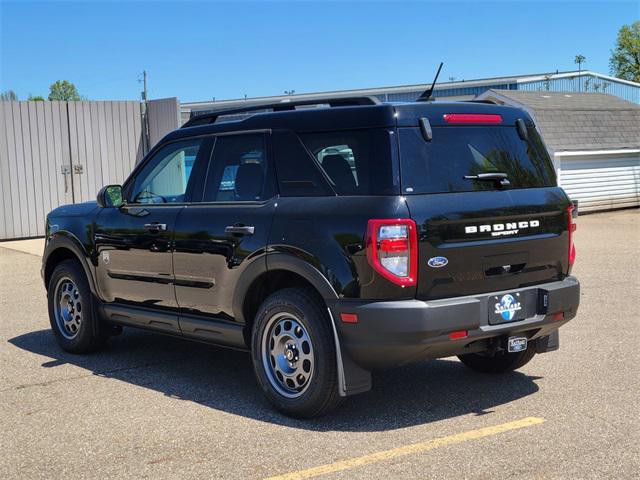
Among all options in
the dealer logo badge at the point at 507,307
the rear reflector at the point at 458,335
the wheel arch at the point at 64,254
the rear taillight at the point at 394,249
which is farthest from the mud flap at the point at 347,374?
the wheel arch at the point at 64,254

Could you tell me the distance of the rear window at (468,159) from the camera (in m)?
5.02

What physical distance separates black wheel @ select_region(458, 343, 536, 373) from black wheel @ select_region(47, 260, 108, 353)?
318 cm

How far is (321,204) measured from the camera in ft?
17.0

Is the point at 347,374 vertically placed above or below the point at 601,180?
below

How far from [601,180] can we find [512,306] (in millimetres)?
21049

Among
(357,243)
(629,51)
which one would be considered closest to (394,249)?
(357,243)

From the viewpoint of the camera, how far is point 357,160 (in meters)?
5.13

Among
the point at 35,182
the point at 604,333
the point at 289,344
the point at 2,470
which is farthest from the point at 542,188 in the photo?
the point at 35,182

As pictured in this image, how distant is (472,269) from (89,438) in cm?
254

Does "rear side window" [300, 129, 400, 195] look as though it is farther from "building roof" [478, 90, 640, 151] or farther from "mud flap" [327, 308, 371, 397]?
"building roof" [478, 90, 640, 151]

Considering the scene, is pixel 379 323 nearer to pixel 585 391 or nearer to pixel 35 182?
pixel 585 391

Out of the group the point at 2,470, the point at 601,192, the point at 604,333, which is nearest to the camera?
the point at 2,470

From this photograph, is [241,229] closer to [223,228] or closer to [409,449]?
[223,228]

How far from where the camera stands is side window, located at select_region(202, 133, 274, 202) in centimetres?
573
